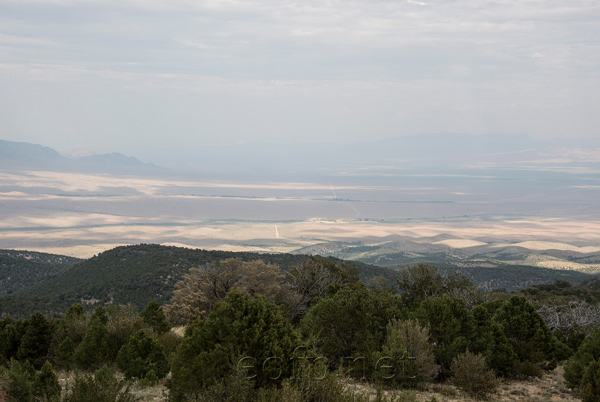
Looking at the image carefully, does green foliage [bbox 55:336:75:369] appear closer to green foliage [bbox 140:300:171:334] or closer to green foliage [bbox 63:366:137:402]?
green foliage [bbox 140:300:171:334]

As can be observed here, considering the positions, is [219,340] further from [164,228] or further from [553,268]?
[164,228]

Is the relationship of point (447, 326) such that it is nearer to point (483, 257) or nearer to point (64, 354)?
point (64, 354)

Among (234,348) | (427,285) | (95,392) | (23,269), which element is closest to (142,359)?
(234,348)

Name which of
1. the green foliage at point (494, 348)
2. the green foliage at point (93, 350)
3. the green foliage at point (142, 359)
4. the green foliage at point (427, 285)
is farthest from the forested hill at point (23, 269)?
the green foliage at point (494, 348)

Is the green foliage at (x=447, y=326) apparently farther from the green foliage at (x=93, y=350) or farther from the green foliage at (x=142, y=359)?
the green foliage at (x=93, y=350)

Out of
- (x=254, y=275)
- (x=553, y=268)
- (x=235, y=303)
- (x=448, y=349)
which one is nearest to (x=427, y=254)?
(x=553, y=268)
